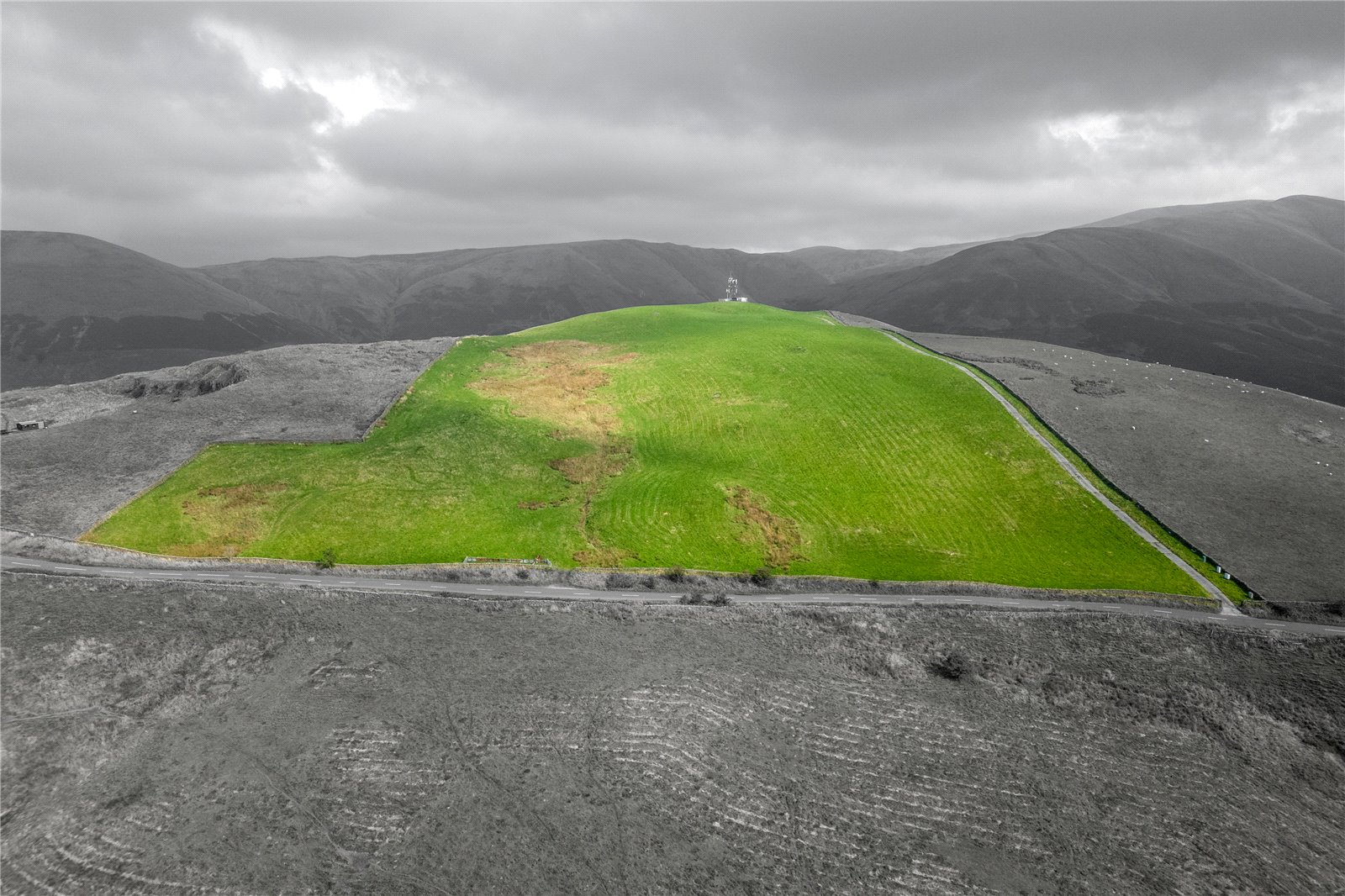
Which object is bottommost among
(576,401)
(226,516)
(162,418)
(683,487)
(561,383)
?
(226,516)

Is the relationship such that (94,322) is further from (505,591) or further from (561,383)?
(505,591)

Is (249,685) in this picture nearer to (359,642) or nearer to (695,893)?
(359,642)

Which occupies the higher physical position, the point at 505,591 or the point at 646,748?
the point at 505,591

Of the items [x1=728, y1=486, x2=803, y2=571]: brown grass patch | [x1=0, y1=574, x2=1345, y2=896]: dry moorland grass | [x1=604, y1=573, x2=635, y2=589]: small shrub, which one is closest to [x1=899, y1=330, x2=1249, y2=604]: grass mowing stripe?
[x1=0, y1=574, x2=1345, y2=896]: dry moorland grass

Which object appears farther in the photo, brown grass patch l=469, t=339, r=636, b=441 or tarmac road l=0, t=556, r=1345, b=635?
brown grass patch l=469, t=339, r=636, b=441

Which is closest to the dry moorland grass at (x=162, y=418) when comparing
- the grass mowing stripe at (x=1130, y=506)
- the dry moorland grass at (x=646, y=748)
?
the dry moorland grass at (x=646, y=748)

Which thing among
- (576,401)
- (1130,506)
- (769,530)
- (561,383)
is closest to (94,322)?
(561,383)

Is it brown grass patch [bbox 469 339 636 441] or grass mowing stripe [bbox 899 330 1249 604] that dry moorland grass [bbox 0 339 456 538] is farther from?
grass mowing stripe [bbox 899 330 1249 604]
